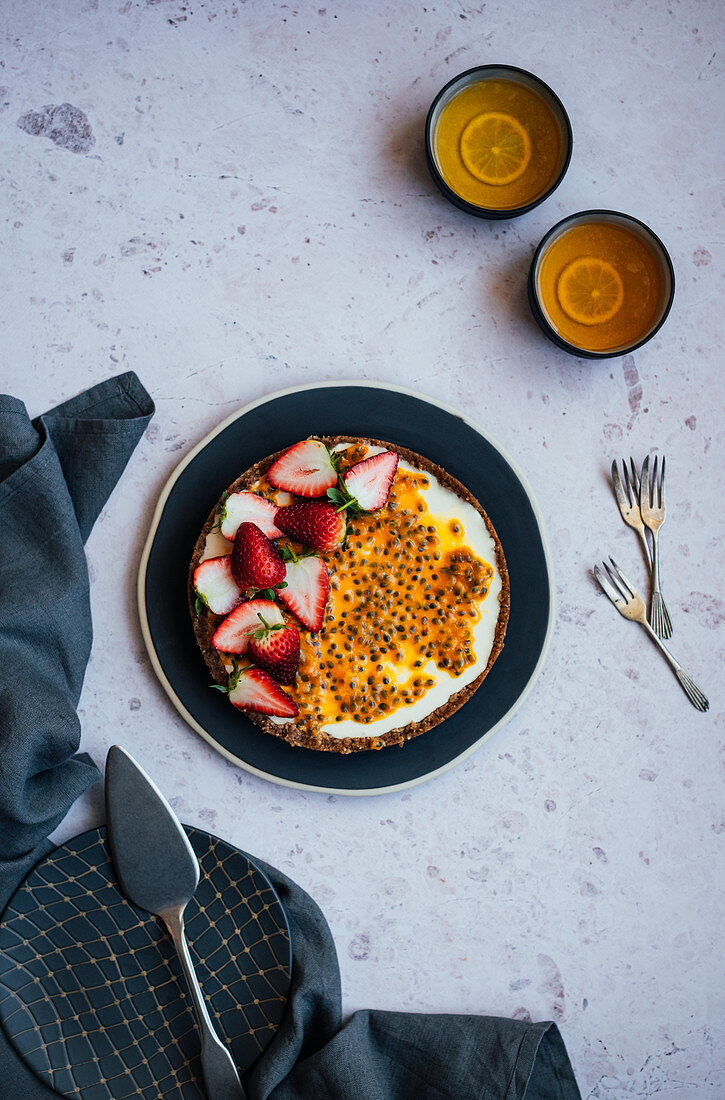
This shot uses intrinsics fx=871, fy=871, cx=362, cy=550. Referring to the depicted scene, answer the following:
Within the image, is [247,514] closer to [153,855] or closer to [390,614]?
[390,614]

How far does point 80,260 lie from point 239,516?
1.83ft

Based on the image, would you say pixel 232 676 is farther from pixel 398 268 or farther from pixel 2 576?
pixel 398 268

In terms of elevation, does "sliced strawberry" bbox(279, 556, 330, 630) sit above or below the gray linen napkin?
above

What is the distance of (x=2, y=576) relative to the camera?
1376mm

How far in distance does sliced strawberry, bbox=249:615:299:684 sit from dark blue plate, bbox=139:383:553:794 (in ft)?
0.40

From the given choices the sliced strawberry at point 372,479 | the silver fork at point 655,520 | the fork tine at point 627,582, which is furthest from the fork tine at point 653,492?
the sliced strawberry at point 372,479

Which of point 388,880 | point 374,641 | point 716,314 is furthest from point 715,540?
point 388,880

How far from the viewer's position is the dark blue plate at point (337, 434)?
4.70 ft

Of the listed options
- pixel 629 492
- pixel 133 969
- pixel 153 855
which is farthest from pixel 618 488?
pixel 133 969

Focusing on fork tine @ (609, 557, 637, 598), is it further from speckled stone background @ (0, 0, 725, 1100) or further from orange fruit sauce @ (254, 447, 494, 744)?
orange fruit sauce @ (254, 447, 494, 744)

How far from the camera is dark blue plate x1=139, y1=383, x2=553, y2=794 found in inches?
56.4

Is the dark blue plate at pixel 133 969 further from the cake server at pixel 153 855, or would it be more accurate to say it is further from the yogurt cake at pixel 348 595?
the yogurt cake at pixel 348 595

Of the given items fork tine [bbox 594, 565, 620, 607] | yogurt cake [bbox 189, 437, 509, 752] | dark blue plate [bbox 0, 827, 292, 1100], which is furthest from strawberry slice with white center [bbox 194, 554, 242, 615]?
fork tine [bbox 594, 565, 620, 607]

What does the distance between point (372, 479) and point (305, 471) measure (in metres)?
0.11
